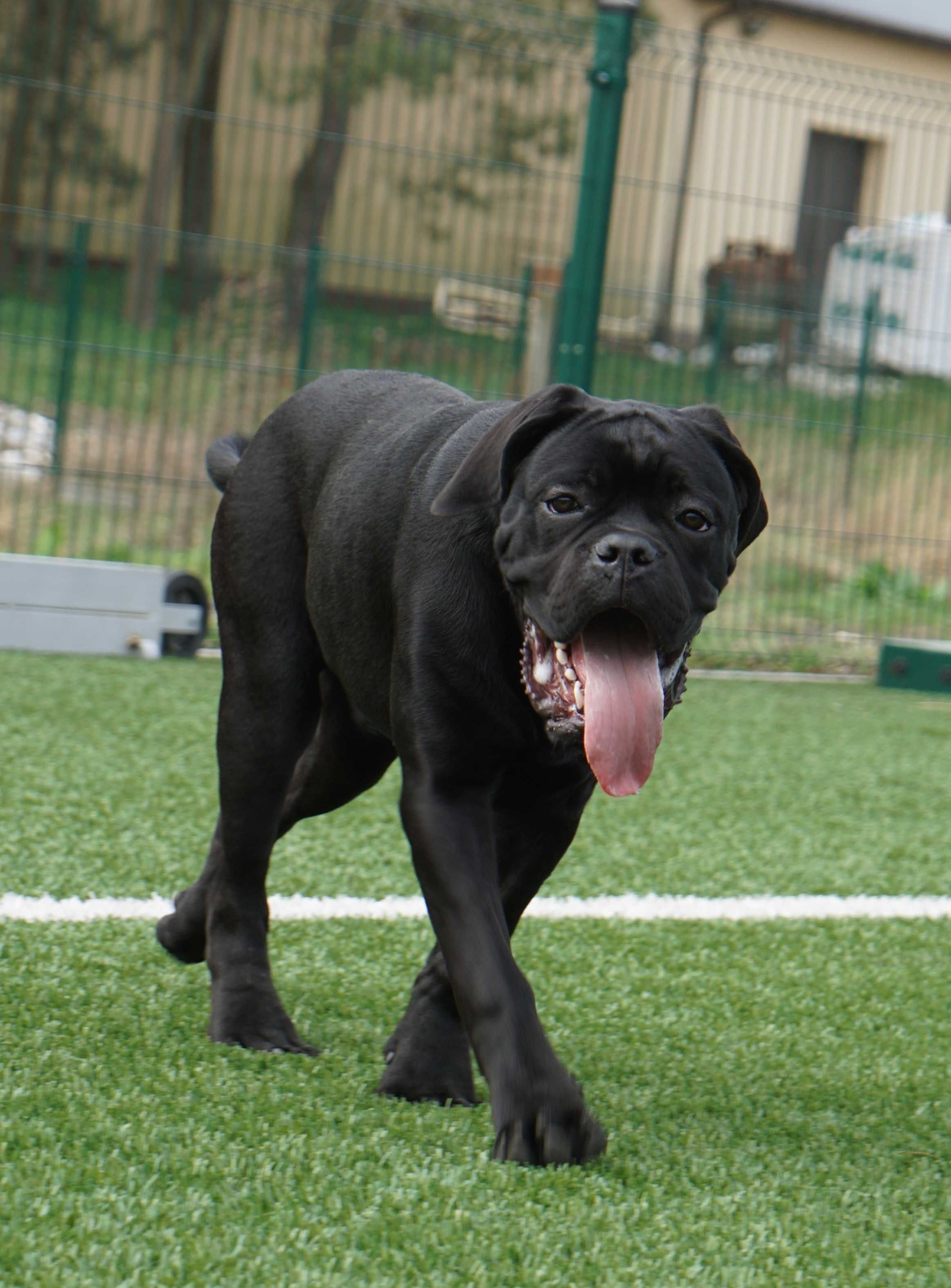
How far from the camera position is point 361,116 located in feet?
27.4

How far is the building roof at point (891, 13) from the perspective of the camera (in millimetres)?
21094

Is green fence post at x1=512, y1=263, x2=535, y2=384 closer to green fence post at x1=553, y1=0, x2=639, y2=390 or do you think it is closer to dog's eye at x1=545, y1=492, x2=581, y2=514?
green fence post at x1=553, y1=0, x2=639, y2=390

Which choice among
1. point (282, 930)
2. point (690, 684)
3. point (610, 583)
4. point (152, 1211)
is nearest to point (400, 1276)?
point (152, 1211)

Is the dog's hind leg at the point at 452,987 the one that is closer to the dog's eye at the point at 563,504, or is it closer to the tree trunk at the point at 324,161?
the dog's eye at the point at 563,504

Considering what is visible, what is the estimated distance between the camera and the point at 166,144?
25.4 feet

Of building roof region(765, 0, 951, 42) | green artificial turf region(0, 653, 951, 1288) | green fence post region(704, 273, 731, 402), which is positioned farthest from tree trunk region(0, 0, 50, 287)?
building roof region(765, 0, 951, 42)

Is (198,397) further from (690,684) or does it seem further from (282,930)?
(282,930)

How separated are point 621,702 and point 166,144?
A: 6118 millimetres

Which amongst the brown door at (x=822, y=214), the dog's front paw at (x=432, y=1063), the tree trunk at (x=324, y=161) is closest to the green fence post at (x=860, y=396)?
the brown door at (x=822, y=214)

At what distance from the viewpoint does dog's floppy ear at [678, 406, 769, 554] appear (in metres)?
2.55

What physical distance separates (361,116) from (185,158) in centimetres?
103

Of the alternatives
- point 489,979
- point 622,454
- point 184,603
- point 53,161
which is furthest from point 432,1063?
point 53,161

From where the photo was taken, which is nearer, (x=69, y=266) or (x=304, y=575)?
(x=304, y=575)

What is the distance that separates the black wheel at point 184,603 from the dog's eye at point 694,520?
15.9 ft
